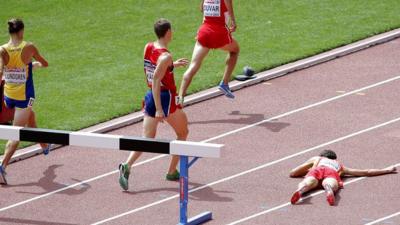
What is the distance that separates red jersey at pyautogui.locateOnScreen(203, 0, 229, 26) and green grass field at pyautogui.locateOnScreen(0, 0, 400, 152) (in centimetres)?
164

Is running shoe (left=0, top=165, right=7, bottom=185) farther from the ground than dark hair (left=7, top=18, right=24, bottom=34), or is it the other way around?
dark hair (left=7, top=18, right=24, bottom=34)

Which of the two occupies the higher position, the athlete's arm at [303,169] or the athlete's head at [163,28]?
the athlete's head at [163,28]

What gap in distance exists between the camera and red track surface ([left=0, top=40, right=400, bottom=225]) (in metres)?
13.5

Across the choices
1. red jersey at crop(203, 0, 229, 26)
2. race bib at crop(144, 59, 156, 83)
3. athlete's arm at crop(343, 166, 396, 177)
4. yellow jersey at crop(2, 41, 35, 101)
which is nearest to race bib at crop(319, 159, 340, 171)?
athlete's arm at crop(343, 166, 396, 177)

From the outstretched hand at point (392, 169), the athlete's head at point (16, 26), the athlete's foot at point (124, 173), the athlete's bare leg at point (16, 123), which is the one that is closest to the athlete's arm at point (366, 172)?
the outstretched hand at point (392, 169)

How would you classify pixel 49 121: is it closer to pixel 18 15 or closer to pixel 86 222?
pixel 86 222

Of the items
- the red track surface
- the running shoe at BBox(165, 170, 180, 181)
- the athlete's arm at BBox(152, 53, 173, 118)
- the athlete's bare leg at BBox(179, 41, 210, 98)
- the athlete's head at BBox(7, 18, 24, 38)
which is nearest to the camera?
the red track surface

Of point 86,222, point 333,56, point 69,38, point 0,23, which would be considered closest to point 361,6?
point 333,56

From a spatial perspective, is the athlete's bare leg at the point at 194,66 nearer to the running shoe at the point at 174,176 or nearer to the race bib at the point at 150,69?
the running shoe at the point at 174,176

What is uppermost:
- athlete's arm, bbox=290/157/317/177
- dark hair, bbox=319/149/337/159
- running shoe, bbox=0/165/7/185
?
dark hair, bbox=319/149/337/159

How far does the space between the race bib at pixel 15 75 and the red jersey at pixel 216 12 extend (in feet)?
12.0

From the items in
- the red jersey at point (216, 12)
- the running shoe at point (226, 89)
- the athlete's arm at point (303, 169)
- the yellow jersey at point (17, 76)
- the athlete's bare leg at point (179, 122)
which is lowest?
the athlete's arm at point (303, 169)

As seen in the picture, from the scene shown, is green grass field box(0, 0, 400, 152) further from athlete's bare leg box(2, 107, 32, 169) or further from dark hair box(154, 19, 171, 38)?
dark hair box(154, 19, 171, 38)

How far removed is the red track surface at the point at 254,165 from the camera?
1350cm
